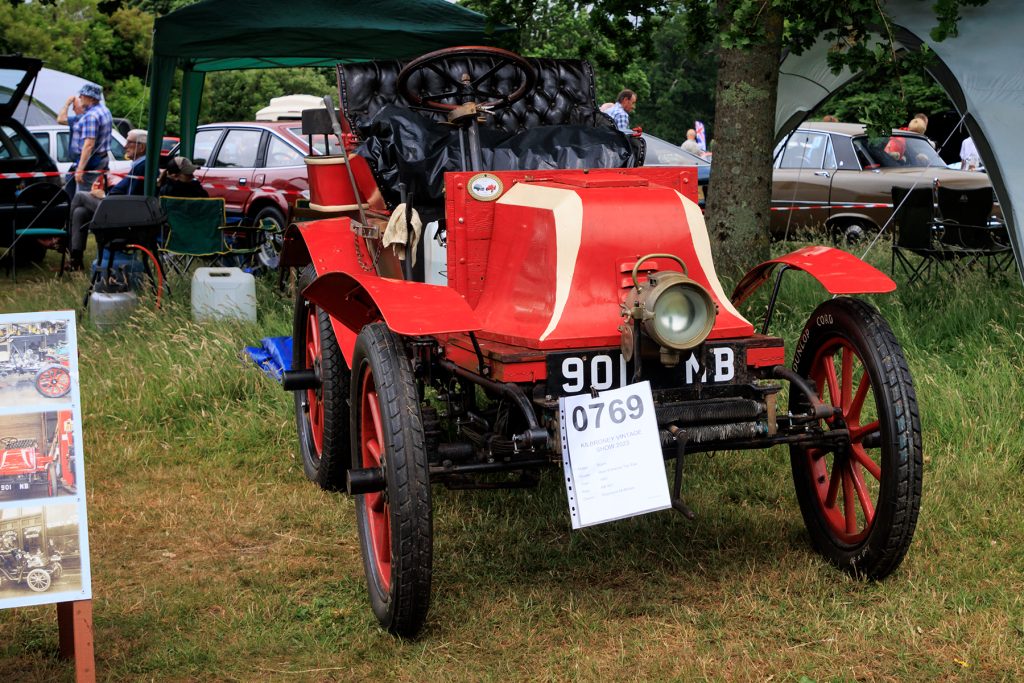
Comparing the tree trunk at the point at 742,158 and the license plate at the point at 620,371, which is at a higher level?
the tree trunk at the point at 742,158

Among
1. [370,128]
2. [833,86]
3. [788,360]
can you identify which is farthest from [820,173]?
[370,128]

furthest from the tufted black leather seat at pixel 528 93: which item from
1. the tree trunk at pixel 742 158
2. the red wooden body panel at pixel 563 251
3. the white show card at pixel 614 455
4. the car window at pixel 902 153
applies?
the car window at pixel 902 153

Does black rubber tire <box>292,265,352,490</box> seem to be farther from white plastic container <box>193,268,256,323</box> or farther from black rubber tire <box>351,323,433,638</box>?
white plastic container <box>193,268,256,323</box>

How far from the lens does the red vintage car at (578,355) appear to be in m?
3.35

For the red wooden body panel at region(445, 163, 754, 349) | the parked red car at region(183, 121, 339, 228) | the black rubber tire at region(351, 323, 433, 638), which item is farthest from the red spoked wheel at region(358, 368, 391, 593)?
the parked red car at region(183, 121, 339, 228)

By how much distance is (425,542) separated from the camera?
327 cm

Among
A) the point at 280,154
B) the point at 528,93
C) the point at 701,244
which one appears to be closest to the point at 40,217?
the point at 280,154

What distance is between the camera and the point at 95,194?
11.2 meters

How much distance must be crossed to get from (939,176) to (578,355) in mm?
9399

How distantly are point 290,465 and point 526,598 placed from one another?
2004 mm

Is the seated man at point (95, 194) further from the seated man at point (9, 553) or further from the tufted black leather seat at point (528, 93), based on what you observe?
the seated man at point (9, 553)

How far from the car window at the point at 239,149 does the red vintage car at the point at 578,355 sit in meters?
8.32

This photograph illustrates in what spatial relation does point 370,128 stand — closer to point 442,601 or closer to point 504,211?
point 504,211

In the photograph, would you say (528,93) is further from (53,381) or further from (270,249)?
(270,249)
